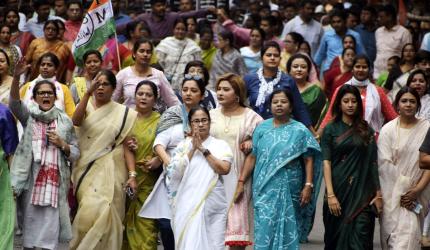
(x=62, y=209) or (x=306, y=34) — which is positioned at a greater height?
(x=306, y=34)

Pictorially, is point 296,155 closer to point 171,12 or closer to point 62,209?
point 62,209

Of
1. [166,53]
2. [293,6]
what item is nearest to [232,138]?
[166,53]

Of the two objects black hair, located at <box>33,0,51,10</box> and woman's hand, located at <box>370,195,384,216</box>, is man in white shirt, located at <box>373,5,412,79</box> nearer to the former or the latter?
black hair, located at <box>33,0,51,10</box>

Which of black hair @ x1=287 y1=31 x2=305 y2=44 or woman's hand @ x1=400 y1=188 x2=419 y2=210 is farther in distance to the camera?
black hair @ x1=287 y1=31 x2=305 y2=44

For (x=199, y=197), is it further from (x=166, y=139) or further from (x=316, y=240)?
(x=316, y=240)

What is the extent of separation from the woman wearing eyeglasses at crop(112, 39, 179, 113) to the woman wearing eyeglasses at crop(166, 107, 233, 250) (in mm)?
1823

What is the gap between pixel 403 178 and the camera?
11812mm

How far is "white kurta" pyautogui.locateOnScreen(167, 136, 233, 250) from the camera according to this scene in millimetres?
11258

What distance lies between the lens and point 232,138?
38.8 feet

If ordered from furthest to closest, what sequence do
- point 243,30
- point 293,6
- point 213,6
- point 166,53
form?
point 293,6 → point 213,6 → point 243,30 → point 166,53

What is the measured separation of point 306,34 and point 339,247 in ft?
28.5

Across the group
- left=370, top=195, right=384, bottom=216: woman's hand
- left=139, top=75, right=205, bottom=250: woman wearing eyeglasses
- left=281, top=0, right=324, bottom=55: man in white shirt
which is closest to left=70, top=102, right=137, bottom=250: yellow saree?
left=139, top=75, right=205, bottom=250: woman wearing eyeglasses

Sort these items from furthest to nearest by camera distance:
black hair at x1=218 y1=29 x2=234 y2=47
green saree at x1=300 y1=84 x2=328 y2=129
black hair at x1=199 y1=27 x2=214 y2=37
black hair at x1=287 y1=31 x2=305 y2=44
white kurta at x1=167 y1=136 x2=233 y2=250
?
1. black hair at x1=199 y1=27 x2=214 y2=37
2. black hair at x1=287 y1=31 x2=305 y2=44
3. black hair at x1=218 y1=29 x2=234 y2=47
4. green saree at x1=300 y1=84 x2=328 y2=129
5. white kurta at x1=167 y1=136 x2=233 y2=250

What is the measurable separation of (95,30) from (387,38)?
6.62 meters
